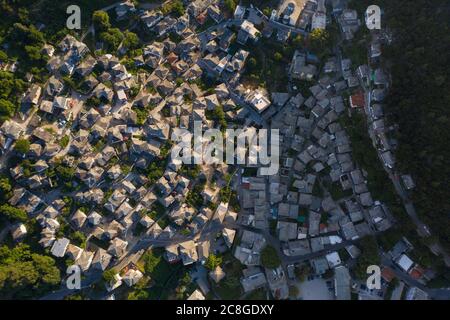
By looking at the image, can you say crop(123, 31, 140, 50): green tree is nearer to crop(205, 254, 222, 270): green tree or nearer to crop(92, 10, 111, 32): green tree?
crop(92, 10, 111, 32): green tree

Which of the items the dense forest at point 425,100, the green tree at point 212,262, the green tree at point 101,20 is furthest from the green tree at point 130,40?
the dense forest at point 425,100

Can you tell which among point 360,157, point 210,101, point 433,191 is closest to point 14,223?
point 210,101

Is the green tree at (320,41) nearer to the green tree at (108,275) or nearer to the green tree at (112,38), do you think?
the green tree at (112,38)

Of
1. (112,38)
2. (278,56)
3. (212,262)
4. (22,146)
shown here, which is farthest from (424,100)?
(22,146)

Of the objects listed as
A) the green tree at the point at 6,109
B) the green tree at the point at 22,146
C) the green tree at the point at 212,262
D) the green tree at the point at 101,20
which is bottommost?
the green tree at the point at 212,262

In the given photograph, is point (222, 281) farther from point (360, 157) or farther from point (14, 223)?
point (14, 223)

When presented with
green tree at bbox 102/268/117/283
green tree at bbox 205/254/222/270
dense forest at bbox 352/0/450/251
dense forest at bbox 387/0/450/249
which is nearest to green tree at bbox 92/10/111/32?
green tree at bbox 102/268/117/283

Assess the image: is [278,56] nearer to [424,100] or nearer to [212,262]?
[424,100]

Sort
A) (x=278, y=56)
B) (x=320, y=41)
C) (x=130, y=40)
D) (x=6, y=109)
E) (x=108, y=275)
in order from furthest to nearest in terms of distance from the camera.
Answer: (x=278, y=56) < (x=130, y=40) < (x=320, y=41) < (x=6, y=109) < (x=108, y=275)

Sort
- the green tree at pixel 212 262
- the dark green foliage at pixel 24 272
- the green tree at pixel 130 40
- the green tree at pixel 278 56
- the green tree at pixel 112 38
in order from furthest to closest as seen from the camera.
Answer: the green tree at pixel 278 56
the green tree at pixel 130 40
the green tree at pixel 112 38
the green tree at pixel 212 262
the dark green foliage at pixel 24 272
